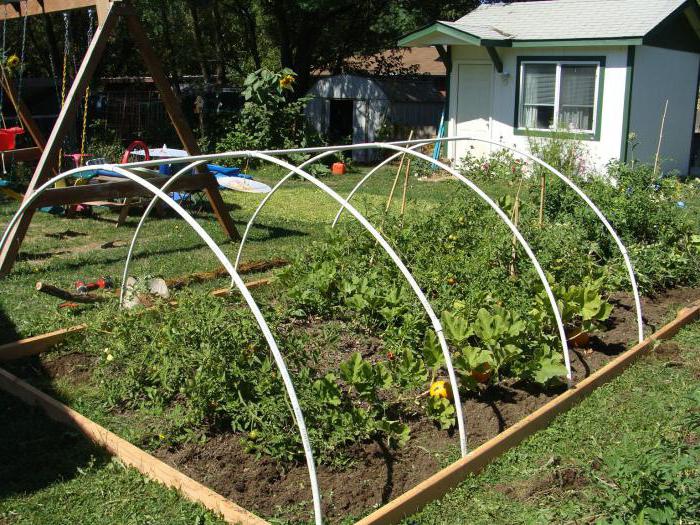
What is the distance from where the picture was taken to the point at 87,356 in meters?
5.44

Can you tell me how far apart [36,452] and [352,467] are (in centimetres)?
177

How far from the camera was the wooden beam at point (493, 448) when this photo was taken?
3.49m

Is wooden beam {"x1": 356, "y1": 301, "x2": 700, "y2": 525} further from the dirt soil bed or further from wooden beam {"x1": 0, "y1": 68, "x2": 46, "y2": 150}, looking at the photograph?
wooden beam {"x1": 0, "y1": 68, "x2": 46, "y2": 150}

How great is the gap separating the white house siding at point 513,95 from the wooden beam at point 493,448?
354 inches

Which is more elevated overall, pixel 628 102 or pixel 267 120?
pixel 628 102

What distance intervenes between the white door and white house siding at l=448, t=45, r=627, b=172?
0.23 ft

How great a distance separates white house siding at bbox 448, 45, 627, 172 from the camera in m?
13.8

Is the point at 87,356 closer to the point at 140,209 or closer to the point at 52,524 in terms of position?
the point at 52,524

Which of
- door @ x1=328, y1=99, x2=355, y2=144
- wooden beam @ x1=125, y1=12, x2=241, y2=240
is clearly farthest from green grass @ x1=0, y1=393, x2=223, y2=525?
door @ x1=328, y1=99, x2=355, y2=144

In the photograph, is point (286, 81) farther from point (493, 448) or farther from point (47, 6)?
point (493, 448)

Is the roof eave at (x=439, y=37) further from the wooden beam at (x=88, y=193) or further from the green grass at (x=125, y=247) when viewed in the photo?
the wooden beam at (x=88, y=193)

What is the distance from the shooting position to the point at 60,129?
7.20 meters

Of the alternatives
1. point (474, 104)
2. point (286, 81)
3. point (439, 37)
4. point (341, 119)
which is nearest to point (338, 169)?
point (286, 81)

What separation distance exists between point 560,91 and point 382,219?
901 centimetres
